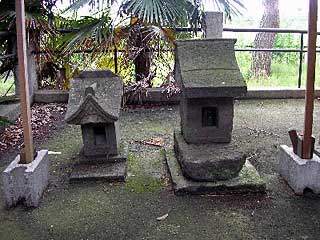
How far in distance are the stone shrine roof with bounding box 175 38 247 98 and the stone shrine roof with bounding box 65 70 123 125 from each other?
21.6 inches

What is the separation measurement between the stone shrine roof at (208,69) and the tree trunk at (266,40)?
21.2 ft

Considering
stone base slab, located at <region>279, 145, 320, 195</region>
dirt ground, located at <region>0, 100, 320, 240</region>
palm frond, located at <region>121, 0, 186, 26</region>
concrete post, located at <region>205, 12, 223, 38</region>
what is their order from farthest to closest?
concrete post, located at <region>205, 12, 223, 38</region>, palm frond, located at <region>121, 0, 186, 26</region>, stone base slab, located at <region>279, 145, 320, 195</region>, dirt ground, located at <region>0, 100, 320, 240</region>

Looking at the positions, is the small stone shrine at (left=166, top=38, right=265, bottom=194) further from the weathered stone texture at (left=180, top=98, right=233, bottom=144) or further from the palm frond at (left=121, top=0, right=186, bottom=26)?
the palm frond at (left=121, top=0, right=186, bottom=26)

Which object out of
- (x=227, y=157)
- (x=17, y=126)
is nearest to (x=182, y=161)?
(x=227, y=157)

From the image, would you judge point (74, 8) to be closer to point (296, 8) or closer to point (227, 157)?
point (227, 157)

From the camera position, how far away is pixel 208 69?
3186 mm

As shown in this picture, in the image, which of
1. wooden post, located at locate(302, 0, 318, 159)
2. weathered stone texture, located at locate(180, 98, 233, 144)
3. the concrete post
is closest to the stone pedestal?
weathered stone texture, located at locate(180, 98, 233, 144)

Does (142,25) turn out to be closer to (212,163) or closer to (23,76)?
(23,76)

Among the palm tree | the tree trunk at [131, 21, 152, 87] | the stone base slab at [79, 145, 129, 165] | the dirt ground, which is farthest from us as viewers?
the tree trunk at [131, 21, 152, 87]

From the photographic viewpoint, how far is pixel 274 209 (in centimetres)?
280

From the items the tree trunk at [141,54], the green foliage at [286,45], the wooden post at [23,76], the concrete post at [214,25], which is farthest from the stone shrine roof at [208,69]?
the green foliage at [286,45]

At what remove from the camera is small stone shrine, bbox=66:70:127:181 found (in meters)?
3.29

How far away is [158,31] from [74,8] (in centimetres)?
103

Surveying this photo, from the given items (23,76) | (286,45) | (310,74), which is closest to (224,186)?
(310,74)
